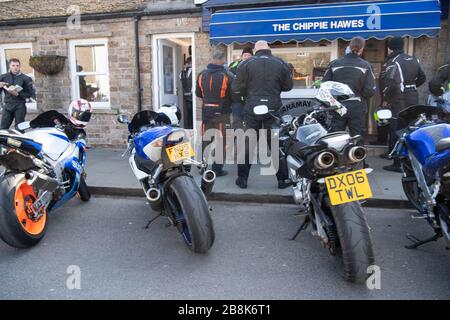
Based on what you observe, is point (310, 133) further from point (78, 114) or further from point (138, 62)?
point (138, 62)

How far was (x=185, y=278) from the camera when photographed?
3.36 metres

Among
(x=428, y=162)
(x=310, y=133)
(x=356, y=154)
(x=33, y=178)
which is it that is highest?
(x=310, y=133)

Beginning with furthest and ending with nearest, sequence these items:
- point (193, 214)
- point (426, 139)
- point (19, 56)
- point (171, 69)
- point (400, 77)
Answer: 1. point (19, 56)
2. point (171, 69)
3. point (400, 77)
4. point (426, 139)
5. point (193, 214)

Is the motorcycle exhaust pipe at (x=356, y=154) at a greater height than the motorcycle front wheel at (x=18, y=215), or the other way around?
the motorcycle exhaust pipe at (x=356, y=154)

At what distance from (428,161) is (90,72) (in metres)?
8.12

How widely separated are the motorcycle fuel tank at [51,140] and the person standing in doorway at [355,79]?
352 centimetres

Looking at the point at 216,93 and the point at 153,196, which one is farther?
the point at 216,93

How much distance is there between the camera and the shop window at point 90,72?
9.38 meters

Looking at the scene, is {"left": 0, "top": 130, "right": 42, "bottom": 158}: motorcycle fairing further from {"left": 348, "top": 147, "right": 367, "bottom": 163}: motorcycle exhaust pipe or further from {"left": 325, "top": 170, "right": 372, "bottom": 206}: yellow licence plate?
{"left": 348, "top": 147, "right": 367, "bottom": 163}: motorcycle exhaust pipe

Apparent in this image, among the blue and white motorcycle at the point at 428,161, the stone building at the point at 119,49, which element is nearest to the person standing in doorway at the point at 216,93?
the stone building at the point at 119,49

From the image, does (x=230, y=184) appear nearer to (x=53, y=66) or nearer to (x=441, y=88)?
(x=441, y=88)

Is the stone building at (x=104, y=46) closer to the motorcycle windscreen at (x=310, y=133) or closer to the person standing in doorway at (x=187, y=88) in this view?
the person standing in doorway at (x=187, y=88)

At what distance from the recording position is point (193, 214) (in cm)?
348

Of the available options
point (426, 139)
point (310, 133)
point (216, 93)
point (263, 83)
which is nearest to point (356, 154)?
point (310, 133)
